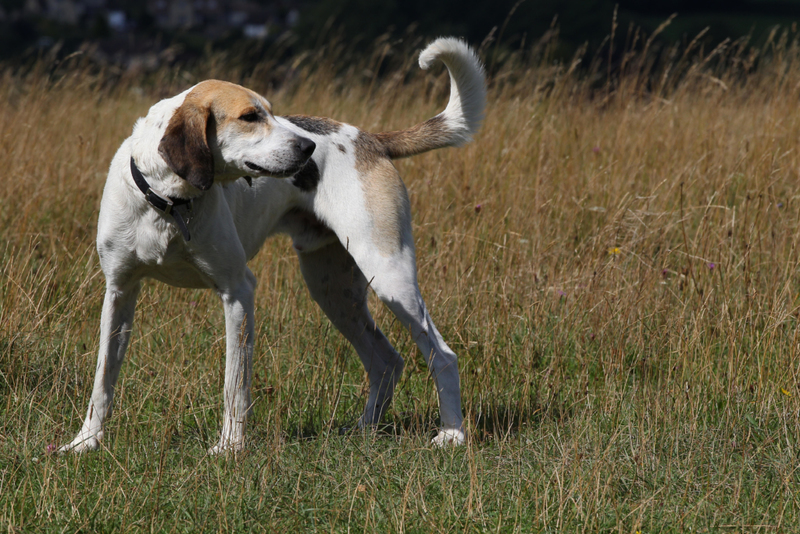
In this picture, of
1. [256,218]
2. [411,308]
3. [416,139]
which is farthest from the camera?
[416,139]

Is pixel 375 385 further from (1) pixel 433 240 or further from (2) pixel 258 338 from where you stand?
(1) pixel 433 240

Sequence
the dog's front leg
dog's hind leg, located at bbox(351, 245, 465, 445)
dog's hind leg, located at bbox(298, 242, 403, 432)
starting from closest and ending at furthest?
the dog's front leg → dog's hind leg, located at bbox(351, 245, 465, 445) → dog's hind leg, located at bbox(298, 242, 403, 432)

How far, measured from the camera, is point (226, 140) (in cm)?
303

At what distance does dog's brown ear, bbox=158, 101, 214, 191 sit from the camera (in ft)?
9.61

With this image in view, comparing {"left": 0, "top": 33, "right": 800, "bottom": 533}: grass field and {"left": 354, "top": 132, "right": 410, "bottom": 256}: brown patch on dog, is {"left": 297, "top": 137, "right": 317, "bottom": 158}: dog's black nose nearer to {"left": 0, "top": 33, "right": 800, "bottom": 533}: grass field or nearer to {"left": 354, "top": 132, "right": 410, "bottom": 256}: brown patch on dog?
{"left": 354, "top": 132, "right": 410, "bottom": 256}: brown patch on dog

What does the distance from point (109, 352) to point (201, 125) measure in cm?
102

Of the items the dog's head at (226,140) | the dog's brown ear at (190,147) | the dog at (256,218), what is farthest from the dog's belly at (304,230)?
the dog's brown ear at (190,147)

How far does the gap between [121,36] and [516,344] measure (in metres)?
39.7


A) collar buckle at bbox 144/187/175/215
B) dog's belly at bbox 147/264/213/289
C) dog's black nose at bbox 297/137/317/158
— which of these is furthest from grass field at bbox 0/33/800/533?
dog's black nose at bbox 297/137/317/158

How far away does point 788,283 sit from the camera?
147 inches

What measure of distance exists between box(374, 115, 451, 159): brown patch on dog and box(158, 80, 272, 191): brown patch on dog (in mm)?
810

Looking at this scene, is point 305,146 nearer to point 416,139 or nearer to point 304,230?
point 304,230

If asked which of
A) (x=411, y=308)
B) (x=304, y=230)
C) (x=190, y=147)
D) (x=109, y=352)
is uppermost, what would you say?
(x=190, y=147)

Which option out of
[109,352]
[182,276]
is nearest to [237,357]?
[182,276]
